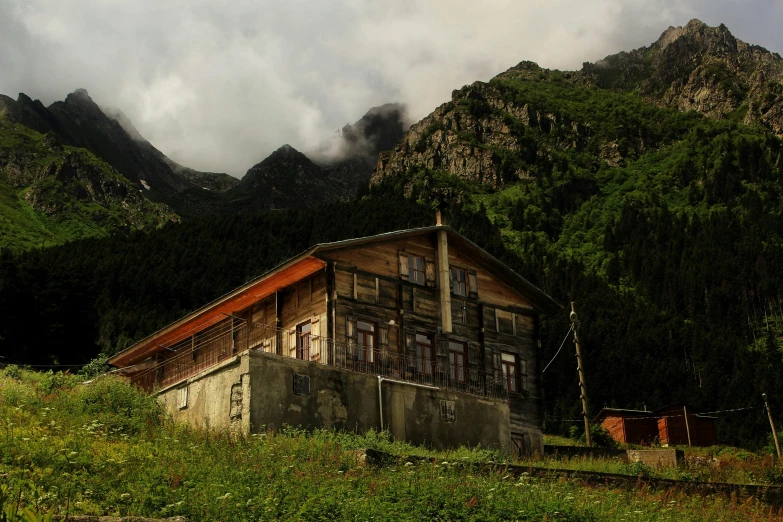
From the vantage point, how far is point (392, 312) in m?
37.6

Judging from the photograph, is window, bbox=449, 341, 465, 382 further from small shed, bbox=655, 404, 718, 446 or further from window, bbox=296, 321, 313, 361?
small shed, bbox=655, 404, 718, 446

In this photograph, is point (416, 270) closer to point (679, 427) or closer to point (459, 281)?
point (459, 281)

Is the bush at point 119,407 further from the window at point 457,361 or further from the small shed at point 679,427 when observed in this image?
the small shed at point 679,427

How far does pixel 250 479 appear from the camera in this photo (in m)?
20.1

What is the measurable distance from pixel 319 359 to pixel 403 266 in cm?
609

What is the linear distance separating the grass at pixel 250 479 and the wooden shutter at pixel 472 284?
41.2 feet

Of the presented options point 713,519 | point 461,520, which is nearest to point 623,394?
point 713,519

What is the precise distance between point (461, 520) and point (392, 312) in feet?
60.2

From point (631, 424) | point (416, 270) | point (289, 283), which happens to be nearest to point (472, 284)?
point (416, 270)

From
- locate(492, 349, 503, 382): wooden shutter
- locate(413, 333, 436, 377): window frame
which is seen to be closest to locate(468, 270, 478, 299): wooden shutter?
locate(492, 349, 503, 382): wooden shutter

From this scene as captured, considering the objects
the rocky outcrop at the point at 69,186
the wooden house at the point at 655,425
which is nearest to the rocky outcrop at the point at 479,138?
the rocky outcrop at the point at 69,186

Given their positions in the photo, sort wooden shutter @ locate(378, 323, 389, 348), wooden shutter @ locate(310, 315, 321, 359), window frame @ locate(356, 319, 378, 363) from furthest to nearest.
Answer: wooden shutter @ locate(378, 323, 389, 348) → window frame @ locate(356, 319, 378, 363) → wooden shutter @ locate(310, 315, 321, 359)

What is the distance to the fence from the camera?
115 ft

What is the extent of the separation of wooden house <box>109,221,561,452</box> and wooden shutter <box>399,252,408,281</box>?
0.19 feet
